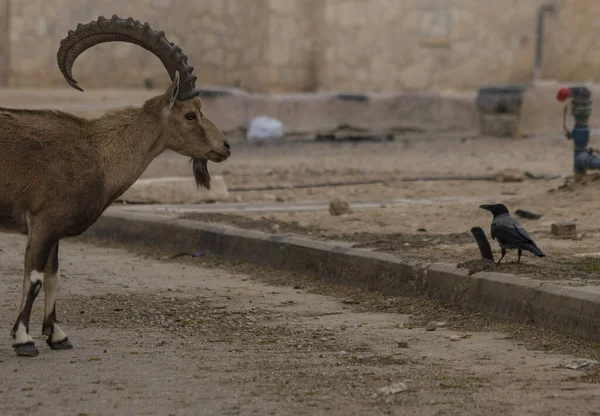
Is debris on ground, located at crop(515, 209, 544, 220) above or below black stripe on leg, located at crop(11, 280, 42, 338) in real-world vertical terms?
above

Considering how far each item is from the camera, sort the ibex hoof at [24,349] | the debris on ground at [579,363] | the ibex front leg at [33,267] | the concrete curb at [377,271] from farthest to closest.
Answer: the concrete curb at [377,271] → the ibex front leg at [33,267] → the ibex hoof at [24,349] → the debris on ground at [579,363]

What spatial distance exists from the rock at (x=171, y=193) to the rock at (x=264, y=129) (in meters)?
6.04

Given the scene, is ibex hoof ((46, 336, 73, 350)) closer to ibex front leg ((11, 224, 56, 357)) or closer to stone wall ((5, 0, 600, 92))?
ibex front leg ((11, 224, 56, 357))

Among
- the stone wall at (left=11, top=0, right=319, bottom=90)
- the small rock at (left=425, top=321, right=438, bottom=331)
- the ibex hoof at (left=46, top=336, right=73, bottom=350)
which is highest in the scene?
the stone wall at (left=11, top=0, right=319, bottom=90)

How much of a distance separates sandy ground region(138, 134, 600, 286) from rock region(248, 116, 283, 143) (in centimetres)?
26

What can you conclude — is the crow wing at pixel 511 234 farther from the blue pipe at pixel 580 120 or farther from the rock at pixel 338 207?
the blue pipe at pixel 580 120

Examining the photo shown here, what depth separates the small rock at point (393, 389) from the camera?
237 inches

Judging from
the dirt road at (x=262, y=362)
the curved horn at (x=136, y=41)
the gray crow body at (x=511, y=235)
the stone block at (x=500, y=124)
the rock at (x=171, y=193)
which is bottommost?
the dirt road at (x=262, y=362)

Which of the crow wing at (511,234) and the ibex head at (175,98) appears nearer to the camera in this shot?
the ibex head at (175,98)

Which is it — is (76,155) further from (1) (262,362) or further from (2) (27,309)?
(1) (262,362)

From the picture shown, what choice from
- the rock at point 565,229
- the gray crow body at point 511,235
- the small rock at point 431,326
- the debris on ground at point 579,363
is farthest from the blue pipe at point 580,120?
the debris on ground at point 579,363

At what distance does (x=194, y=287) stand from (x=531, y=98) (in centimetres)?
1148

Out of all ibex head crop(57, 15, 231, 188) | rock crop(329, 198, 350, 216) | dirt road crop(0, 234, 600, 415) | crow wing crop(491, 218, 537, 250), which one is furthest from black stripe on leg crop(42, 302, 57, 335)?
rock crop(329, 198, 350, 216)

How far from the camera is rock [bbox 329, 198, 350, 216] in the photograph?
11961 millimetres
